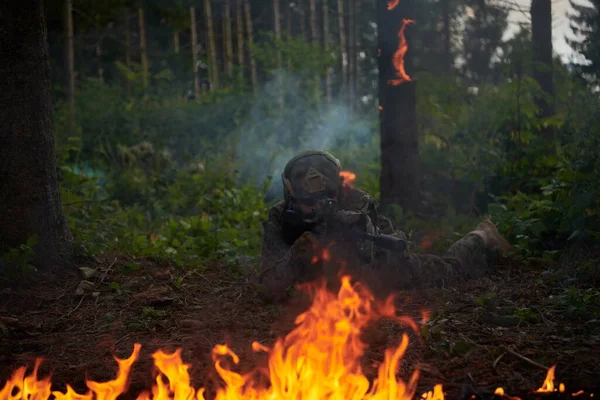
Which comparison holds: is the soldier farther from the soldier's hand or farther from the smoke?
the smoke

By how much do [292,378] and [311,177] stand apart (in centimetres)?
217

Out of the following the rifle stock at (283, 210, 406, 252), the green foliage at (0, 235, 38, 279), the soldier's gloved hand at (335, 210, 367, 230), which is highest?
the soldier's gloved hand at (335, 210, 367, 230)

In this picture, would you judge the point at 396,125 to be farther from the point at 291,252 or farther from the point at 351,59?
the point at 351,59

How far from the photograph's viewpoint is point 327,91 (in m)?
25.0

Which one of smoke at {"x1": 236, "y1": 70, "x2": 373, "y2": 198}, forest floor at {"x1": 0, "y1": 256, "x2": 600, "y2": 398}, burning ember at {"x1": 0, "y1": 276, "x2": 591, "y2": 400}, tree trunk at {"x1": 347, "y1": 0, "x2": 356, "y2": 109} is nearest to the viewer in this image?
burning ember at {"x1": 0, "y1": 276, "x2": 591, "y2": 400}

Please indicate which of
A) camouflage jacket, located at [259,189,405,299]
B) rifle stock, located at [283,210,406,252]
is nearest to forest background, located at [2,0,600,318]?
camouflage jacket, located at [259,189,405,299]

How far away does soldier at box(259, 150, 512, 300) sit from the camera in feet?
16.2

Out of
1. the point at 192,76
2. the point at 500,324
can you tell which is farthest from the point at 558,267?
the point at 192,76

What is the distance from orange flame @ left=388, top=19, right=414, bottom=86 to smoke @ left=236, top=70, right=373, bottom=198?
17.8ft

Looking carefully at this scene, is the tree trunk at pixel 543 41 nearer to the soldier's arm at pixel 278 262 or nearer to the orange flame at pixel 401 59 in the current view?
the orange flame at pixel 401 59

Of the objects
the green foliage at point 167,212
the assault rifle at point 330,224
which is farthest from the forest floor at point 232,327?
the green foliage at point 167,212

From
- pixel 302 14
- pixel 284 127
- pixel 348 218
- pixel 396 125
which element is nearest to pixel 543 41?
pixel 396 125

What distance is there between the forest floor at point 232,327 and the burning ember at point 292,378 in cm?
9

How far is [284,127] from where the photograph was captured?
54.0ft
